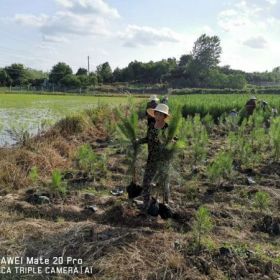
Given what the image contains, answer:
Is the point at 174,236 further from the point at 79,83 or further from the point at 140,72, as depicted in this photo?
the point at 140,72

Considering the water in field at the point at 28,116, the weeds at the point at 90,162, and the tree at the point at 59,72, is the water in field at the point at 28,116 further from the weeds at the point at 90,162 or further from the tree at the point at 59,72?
the tree at the point at 59,72

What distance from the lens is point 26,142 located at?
29.7 feet

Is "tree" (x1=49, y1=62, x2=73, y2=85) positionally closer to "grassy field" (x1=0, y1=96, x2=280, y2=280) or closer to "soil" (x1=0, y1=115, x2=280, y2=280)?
"grassy field" (x1=0, y1=96, x2=280, y2=280)

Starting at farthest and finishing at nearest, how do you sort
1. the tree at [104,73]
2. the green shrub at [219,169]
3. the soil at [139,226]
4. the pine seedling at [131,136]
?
the tree at [104,73], the green shrub at [219,169], the pine seedling at [131,136], the soil at [139,226]

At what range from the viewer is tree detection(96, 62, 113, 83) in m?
69.5

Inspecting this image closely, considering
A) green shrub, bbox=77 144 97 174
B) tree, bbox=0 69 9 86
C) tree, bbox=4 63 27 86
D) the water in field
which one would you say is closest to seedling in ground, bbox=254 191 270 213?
green shrub, bbox=77 144 97 174

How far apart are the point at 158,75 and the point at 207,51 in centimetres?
1372

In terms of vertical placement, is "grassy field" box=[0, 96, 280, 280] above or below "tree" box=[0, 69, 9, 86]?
below

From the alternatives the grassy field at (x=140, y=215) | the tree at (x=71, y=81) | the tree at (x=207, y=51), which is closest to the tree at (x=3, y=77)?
the tree at (x=71, y=81)

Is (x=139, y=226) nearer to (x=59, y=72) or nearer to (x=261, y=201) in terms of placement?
(x=261, y=201)

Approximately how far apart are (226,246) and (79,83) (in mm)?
55987

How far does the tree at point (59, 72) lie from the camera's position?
6625cm

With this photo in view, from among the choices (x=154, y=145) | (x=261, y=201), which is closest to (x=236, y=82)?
(x=261, y=201)

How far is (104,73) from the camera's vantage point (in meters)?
71.9
